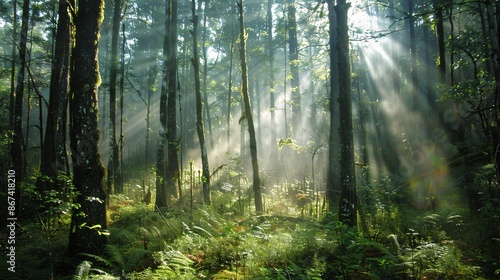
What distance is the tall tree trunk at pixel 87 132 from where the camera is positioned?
246 inches

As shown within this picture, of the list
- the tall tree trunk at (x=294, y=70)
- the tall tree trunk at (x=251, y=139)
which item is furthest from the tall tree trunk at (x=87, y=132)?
the tall tree trunk at (x=294, y=70)

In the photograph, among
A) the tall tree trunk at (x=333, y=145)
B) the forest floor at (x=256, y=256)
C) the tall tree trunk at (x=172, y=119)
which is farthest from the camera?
the tall tree trunk at (x=333, y=145)

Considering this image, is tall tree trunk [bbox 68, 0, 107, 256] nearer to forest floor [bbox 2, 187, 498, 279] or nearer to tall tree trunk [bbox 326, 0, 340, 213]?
forest floor [bbox 2, 187, 498, 279]

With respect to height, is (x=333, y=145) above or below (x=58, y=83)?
below

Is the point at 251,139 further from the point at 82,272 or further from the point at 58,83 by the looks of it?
the point at 82,272

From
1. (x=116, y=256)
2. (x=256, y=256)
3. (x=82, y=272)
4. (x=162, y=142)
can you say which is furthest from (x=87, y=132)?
→ (x=162, y=142)

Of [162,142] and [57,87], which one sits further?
[162,142]

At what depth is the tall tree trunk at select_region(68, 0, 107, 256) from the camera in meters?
6.25

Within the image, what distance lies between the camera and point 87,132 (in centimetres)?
646

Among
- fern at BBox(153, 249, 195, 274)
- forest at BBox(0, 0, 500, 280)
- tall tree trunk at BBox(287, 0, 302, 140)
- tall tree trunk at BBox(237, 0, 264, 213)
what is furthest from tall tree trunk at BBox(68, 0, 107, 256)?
tall tree trunk at BBox(287, 0, 302, 140)

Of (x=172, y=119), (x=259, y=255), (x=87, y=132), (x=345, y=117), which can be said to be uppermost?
(x=172, y=119)

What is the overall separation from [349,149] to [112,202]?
361 inches

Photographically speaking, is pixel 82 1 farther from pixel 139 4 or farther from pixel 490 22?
pixel 139 4

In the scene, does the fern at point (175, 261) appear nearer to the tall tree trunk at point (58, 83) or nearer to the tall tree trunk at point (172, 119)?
the tall tree trunk at point (58, 83)
